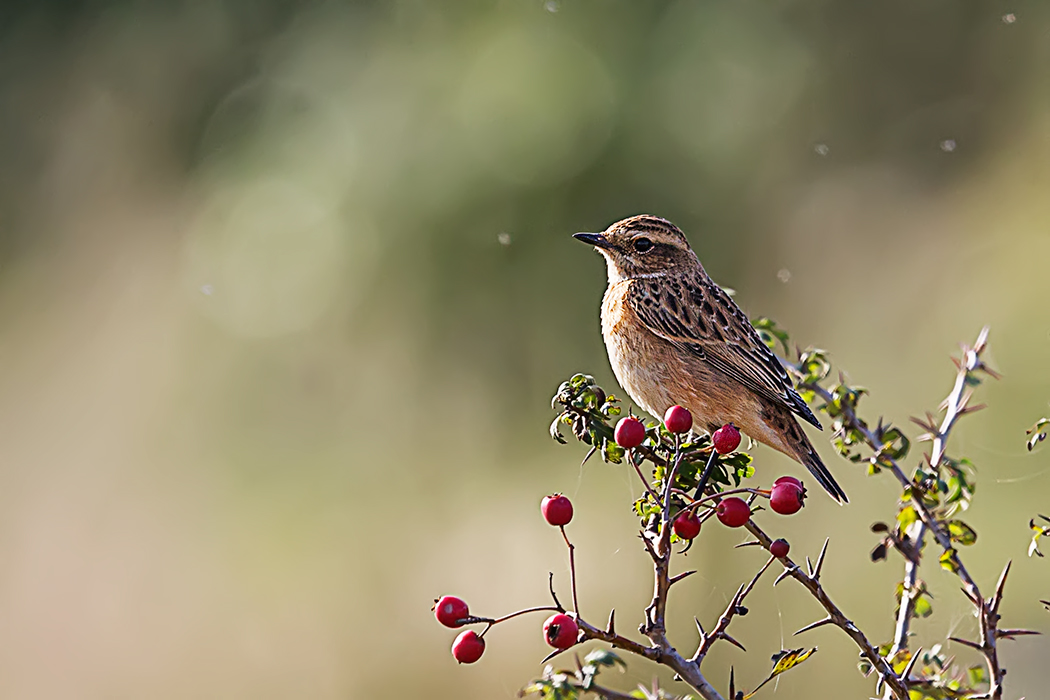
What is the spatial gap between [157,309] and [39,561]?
6.65ft

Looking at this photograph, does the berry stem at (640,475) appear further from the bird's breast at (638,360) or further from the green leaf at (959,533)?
the bird's breast at (638,360)

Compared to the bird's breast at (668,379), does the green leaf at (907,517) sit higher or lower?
lower

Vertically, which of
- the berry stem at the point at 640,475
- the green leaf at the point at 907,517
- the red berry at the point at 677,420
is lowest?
the green leaf at the point at 907,517

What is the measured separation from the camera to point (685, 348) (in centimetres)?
322

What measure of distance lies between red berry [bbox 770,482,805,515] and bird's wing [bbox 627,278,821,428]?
122 centimetres

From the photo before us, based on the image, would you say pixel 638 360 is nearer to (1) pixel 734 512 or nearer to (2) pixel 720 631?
(1) pixel 734 512

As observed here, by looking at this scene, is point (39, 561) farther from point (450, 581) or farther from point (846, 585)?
point (846, 585)

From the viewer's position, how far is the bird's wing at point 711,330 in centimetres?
309

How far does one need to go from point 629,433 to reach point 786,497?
0.28m

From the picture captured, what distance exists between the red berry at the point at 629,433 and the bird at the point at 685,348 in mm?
1158

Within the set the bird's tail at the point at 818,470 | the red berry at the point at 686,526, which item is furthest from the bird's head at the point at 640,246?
the red berry at the point at 686,526

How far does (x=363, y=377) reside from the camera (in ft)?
24.3

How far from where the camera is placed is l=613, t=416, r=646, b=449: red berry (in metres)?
1.78

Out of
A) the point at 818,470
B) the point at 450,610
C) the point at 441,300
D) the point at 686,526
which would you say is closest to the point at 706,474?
the point at 686,526
